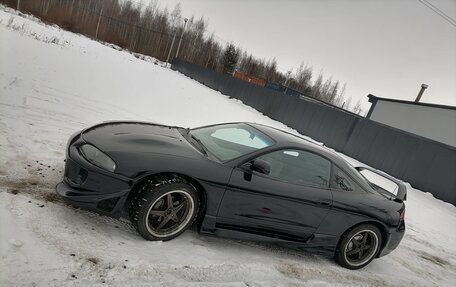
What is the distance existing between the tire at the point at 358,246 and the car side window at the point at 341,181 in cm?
56

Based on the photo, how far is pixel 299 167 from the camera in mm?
4406

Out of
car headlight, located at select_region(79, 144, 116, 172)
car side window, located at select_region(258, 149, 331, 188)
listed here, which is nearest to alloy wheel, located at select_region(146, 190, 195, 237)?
car headlight, located at select_region(79, 144, 116, 172)

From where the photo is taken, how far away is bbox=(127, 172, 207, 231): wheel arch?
3547mm

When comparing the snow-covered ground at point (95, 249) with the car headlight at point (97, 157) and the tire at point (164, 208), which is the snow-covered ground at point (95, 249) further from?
the car headlight at point (97, 157)

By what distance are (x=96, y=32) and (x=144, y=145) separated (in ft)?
184

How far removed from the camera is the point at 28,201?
11.8 ft

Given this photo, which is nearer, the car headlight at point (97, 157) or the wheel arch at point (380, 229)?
the car headlight at point (97, 157)

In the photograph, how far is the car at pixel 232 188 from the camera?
3475mm

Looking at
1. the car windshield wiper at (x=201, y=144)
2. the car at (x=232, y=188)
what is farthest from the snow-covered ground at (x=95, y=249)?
the car windshield wiper at (x=201, y=144)

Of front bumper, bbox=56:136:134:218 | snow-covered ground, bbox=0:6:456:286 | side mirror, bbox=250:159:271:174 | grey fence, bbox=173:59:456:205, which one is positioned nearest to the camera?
snow-covered ground, bbox=0:6:456:286

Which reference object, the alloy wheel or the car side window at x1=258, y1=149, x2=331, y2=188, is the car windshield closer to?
the car side window at x1=258, y1=149, x2=331, y2=188

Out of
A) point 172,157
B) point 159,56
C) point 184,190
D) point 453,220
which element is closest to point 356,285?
point 184,190

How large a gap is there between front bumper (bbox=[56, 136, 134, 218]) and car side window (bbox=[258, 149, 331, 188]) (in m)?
1.65

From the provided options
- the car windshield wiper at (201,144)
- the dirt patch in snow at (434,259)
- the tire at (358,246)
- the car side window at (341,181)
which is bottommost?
the dirt patch in snow at (434,259)
